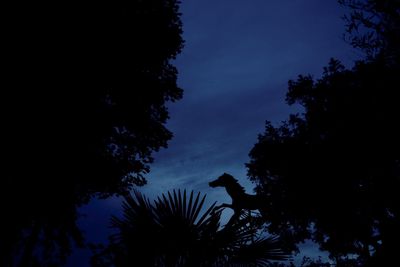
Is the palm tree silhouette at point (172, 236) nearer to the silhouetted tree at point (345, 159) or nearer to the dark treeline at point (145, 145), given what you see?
the dark treeline at point (145, 145)

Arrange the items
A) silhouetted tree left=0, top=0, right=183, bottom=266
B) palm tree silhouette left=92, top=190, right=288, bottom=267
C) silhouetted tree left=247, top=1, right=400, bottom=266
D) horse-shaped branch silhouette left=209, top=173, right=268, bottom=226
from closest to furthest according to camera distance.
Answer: palm tree silhouette left=92, top=190, right=288, bottom=267 < horse-shaped branch silhouette left=209, top=173, right=268, bottom=226 < silhouetted tree left=0, top=0, right=183, bottom=266 < silhouetted tree left=247, top=1, right=400, bottom=266

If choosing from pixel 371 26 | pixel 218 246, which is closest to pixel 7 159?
pixel 218 246

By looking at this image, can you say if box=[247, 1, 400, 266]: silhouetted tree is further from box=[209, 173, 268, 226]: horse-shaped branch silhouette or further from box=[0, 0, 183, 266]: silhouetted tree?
box=[209, 173, 268, 226]: horse-shaped branch silhouette

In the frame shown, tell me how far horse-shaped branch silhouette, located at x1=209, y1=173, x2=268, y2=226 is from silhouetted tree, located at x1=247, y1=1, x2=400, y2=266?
35.8ft

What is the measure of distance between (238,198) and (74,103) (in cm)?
776

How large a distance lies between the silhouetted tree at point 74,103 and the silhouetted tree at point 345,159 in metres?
8.32

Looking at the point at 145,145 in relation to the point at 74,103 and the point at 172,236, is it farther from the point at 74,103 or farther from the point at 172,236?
the point at 172,236

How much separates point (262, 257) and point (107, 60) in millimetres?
9582

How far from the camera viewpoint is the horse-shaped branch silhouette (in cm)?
367

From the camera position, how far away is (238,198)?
3.92m

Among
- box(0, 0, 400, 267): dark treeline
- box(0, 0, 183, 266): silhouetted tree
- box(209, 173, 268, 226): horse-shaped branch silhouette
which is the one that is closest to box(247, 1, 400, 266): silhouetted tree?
box(0, 0, 400, 267): dark treeline

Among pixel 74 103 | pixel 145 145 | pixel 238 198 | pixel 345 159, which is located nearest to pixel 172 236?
pixel 238 198

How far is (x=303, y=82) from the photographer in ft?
63.2

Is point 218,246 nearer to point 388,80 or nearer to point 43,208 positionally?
point 43,208
